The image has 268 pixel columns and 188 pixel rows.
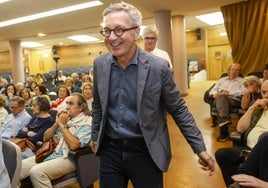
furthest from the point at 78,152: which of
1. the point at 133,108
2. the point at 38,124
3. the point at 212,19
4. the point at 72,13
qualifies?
the point at 212,19

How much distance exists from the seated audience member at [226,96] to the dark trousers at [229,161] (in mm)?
1907

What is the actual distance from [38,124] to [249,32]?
590 cm

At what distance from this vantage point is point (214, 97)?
5199 mm

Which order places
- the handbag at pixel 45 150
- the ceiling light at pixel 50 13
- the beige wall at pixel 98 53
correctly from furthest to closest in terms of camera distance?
1. the beige wall at pixel 98 53
2. the ceiling light at pixel 50 13
3. the handbag at pixel 45 150

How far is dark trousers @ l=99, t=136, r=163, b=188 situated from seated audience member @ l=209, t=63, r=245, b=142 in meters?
3.23

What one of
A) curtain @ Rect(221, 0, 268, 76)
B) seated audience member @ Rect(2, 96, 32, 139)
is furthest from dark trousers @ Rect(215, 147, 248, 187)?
curtain @ Rect(221, 0, 268, 76)

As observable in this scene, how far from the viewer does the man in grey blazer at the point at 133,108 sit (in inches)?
53.5

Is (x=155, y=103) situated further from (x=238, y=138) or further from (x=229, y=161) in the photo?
(x=238, y=138)

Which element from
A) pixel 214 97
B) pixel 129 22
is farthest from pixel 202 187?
pixel 214 97

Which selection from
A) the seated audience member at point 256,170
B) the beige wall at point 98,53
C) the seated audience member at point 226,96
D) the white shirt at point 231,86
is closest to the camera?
the seated audience member at point 256,170

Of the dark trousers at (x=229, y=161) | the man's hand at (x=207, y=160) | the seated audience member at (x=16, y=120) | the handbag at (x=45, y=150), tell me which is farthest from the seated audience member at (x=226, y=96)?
the man's hand at (x=207, y=160)

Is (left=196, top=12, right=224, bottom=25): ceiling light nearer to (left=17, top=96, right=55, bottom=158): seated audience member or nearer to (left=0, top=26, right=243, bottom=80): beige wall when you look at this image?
(left=0, top=26, right=243, bottom=80): beige wall

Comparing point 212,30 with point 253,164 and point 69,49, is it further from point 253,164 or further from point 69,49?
point 253,164

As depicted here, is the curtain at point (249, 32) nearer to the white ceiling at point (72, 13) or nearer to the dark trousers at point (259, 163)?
the white ceiling at point (72, 13)
